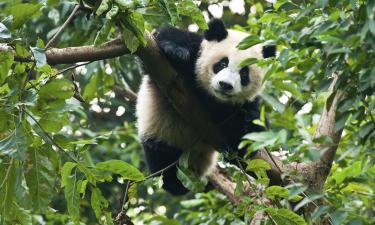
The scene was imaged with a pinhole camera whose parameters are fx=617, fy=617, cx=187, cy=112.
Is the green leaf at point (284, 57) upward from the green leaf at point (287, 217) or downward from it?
upward

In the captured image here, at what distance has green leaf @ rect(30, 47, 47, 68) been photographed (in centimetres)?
317

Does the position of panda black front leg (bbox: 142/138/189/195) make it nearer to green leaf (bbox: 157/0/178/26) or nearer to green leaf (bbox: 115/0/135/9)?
green leaf (bbox: 157/0/178/26)

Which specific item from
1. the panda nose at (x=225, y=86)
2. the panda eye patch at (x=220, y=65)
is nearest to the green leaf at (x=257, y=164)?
the panda nose at (x=225, y=86)

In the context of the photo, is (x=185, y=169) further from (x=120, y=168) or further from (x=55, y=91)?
(x=55, y=91)

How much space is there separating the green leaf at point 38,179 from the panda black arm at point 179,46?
5.34ft

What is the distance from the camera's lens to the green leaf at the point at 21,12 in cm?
328

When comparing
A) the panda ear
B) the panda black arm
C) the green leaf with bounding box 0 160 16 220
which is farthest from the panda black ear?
the green leaf with bounding box 0 160 16 220

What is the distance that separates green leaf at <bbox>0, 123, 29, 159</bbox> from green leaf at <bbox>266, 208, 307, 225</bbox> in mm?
1422

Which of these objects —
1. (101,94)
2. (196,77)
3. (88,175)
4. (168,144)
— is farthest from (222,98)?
(88,175)

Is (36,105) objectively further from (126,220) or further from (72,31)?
(72,31)

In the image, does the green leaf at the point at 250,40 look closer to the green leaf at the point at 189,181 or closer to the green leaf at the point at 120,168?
the green leaf at the point at 120,168

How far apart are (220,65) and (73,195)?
2229mm

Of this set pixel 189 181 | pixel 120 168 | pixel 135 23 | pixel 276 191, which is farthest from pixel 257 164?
pixel 135 23

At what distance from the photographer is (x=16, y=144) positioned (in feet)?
10.2
